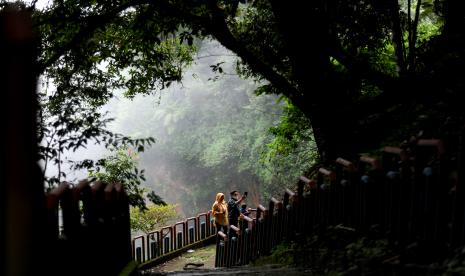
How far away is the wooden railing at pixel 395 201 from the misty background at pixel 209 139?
83.7 ft

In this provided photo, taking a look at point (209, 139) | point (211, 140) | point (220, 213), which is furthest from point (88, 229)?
point (209, 139)

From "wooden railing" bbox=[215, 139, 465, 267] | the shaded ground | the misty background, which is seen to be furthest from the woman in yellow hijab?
the misty background

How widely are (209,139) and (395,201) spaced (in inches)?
1518

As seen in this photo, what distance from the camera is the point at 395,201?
13.9ft

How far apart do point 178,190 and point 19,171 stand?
45076 millimetres

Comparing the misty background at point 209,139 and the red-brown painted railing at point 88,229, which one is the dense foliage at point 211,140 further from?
the red-brown painted railing at point 88,229

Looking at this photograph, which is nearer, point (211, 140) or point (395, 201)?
point (395, 201)

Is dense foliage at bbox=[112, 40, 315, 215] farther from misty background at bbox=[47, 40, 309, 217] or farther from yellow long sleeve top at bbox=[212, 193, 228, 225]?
yellow long sleeve top at bbox=[212, 193, 228, 225]

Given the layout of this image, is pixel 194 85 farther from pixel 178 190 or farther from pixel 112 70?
pixel 112 70

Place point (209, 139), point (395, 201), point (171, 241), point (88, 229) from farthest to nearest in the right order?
point (209, 139)
point (171, 241)
point (395, 201)
point (88, 229)

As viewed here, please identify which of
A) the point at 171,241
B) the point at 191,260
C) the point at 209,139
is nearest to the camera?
the point at 191,260

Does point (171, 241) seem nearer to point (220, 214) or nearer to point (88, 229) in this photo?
point (220, 214)

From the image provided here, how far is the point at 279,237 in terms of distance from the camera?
7324mm

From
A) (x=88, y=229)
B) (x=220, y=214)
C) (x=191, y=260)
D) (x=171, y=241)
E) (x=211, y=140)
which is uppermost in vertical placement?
(x=88, y=229)
